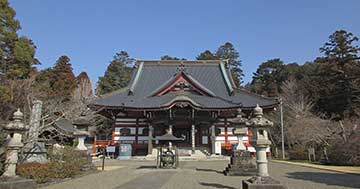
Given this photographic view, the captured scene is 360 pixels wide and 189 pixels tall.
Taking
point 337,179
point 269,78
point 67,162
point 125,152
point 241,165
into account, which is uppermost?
point 269,78

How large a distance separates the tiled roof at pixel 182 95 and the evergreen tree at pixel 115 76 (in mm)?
17171

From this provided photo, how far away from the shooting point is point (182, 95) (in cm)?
2359

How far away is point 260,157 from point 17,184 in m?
6.87

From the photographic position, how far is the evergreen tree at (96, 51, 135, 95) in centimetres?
5303

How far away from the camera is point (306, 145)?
26.9m

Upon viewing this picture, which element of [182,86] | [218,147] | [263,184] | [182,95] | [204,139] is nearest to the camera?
[263,184]

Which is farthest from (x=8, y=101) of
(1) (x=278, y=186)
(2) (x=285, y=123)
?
(2) (x=285, y=123)

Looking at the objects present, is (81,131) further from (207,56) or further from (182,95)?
(207,56)

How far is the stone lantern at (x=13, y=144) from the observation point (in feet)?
25.9

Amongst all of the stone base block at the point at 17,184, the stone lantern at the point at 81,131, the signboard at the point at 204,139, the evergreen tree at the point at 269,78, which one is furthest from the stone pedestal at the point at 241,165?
the evergreen tree at the point at 269,78

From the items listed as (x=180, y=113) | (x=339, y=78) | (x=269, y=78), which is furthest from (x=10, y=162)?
(x=269, y=78)

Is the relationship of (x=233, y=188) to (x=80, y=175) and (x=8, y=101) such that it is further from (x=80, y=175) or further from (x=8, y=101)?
(x=8, y=101)

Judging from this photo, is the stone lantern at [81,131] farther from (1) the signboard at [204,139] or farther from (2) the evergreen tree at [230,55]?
(2) the evergreen tree at [230,55]

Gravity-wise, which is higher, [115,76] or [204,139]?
[115,76]
